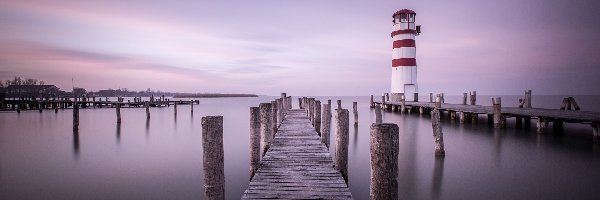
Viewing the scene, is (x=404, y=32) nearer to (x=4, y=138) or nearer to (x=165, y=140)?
(x=165, y=140)

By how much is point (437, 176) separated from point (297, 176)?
5.13 meters

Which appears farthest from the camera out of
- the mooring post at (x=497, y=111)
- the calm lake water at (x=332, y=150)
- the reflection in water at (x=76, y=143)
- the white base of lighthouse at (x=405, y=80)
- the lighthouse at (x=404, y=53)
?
the white base of lighthouse at (x=405, y=80)

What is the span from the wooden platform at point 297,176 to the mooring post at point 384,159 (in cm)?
138

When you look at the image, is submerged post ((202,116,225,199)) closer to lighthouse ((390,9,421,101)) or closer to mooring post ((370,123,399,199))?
mooring post ((370,123,399,199))

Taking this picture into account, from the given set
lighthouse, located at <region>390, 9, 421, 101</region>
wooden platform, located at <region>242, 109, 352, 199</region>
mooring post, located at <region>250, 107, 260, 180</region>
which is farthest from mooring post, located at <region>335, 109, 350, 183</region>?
lighthouse, located at <region>390, 9, 421, 101</region>

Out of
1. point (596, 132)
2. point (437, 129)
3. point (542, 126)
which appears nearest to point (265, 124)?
point (437, 129)

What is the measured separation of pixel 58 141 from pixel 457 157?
17.2 meters

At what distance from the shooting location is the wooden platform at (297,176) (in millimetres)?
4719

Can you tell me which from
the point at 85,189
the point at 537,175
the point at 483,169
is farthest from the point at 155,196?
the point at 537,175

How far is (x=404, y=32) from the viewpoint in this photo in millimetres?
28484

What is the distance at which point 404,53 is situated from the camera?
28156 millimetres

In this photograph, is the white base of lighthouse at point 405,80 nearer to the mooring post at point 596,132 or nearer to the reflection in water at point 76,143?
the mooring post at point 596,132

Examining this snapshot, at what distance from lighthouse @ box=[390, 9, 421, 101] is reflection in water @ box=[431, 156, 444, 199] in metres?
18.2

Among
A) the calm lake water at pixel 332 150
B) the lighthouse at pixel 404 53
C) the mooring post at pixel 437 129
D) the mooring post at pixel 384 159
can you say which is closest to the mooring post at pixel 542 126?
the calm lake water at pixel 332 150
